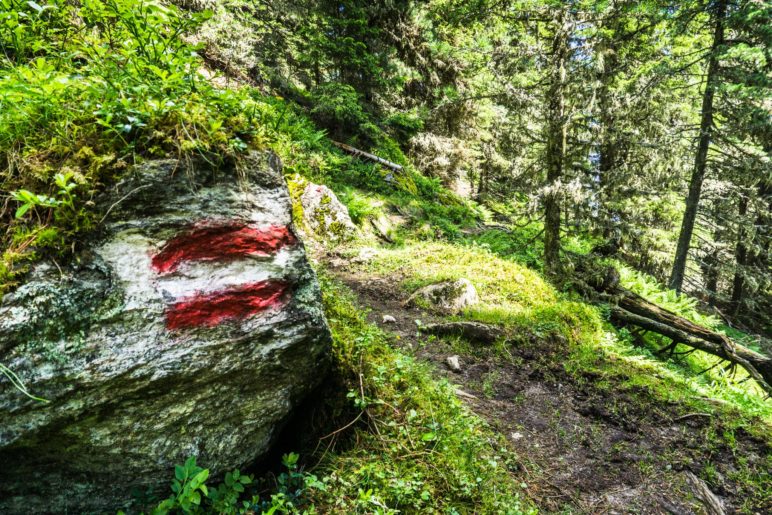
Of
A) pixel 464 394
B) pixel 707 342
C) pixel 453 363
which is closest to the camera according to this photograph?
pixel 464 394

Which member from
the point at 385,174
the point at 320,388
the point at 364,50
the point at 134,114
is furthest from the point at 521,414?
the point at 364,50

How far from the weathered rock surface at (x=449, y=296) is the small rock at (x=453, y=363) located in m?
1.64

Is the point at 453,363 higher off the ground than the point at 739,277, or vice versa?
the point at 453,363

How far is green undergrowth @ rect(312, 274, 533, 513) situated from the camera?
2.31 meters

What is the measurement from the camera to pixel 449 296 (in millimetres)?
7012

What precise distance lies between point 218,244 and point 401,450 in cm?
186

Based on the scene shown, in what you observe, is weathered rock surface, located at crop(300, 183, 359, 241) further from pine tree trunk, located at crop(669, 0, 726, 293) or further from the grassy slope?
pine tree trunk, located at crop(669, 0, 726, 293)

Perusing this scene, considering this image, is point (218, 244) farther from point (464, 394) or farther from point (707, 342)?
point (707, 342)

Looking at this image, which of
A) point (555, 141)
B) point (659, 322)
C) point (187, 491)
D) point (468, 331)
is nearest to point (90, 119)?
point (187, 491)

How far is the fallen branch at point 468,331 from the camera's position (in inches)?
232

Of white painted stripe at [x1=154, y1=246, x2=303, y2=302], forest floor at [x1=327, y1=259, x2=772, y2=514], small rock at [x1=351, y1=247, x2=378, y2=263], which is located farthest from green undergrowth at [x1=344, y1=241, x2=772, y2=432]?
white painted stripe at [x1=154, y1=246, x2=303, y2=302]

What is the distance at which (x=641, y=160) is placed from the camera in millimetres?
12203

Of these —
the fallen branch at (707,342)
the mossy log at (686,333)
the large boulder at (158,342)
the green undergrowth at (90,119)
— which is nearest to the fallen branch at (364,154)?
the mossy log at (686,333)

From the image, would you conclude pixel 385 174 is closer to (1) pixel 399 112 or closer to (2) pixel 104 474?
(1) pixel 399 112
